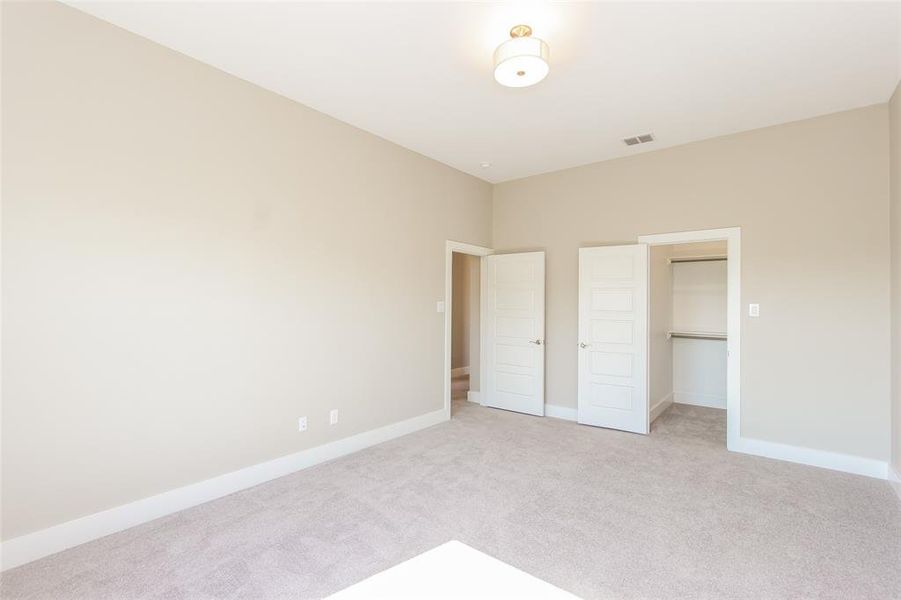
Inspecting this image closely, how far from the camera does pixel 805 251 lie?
380 cm

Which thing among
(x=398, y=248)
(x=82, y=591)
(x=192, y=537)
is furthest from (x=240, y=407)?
(x=398, y=248)

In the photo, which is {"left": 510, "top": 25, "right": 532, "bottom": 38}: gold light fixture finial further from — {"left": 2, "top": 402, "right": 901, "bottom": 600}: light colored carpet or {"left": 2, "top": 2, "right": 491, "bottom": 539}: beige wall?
{"left": 2, "top": 402, "right": 901, "bottom": 600}: light colored carpet

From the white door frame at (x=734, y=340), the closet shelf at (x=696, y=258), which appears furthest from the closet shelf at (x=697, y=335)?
the white door frame at (x=734, y=340)

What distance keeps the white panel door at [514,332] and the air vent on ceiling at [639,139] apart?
158 cm

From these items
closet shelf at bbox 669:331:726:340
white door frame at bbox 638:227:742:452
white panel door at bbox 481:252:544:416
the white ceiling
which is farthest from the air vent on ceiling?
closet shelf at bbox 669:331:726:340

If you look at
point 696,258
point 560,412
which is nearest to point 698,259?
point 696,258

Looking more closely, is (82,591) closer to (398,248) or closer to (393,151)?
(398,248)

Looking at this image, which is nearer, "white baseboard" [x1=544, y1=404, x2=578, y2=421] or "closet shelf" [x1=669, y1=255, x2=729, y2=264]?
"white baseboard" [x1=544, y1=404, x2=578, y2=421]

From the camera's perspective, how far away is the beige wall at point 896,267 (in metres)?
3.14

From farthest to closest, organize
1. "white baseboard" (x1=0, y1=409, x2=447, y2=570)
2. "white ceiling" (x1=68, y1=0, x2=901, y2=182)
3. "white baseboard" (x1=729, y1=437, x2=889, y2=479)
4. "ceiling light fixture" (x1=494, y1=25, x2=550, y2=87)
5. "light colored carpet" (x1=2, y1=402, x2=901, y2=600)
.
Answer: "white baseboard" (x1=729, y1=437, x2=889, y2=479) → "ceiling light fixture" (x1=494, y1=25, x2=550, y2=87) → "white ceiling" (x1=68, y1=0, x2=901, y2=182) → "white baseboard" (x1=0, y1=409, x2=447, y2=570) → "light colored carpet" (x1=2, y1=402, x2=901, y2=600)

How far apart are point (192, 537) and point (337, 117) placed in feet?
11.1

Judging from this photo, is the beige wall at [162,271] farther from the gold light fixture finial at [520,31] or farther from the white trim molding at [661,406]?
the white trim molding at [661,406]

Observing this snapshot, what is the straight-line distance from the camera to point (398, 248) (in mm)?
4500

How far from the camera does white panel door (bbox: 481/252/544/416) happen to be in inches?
211
